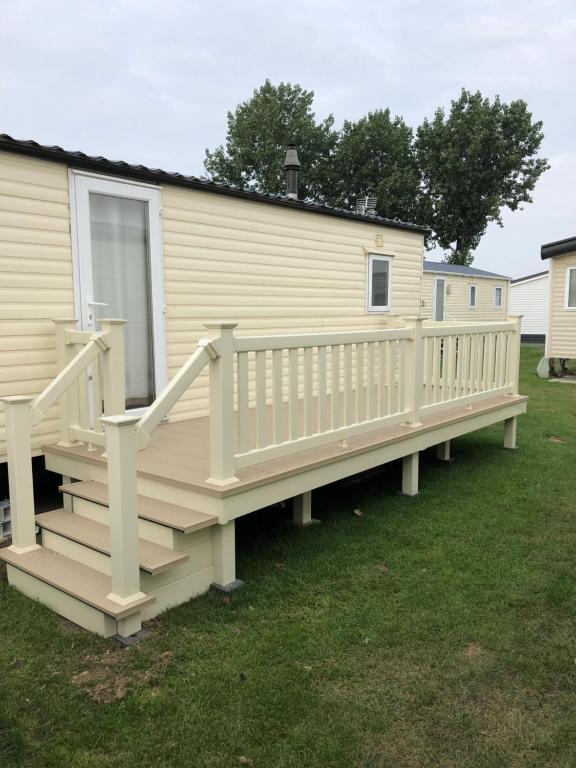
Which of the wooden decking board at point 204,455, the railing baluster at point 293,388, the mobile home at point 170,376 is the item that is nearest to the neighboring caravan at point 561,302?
the mobile home at point 170,376

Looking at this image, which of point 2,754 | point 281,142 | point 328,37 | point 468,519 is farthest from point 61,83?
A: point 2,754

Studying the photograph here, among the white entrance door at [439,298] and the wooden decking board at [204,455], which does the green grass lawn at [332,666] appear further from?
the white entrance door at [439,298]

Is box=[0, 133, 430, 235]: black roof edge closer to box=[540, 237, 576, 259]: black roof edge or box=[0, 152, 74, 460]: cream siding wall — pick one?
box=[0, 152, 74, 460]: cream siding wall

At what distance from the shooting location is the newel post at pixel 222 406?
3039 mm

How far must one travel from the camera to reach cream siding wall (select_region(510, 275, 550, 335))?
98.3 ft

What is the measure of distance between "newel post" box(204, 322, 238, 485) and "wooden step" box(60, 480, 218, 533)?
0.67 ft

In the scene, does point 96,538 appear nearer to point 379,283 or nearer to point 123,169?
point 123,169

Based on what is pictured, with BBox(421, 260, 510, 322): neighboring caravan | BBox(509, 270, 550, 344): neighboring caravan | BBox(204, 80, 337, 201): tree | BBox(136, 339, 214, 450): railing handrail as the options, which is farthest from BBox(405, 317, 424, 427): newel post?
BBox(509, 270, 550, 344): neighboring caravan

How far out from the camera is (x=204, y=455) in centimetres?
379

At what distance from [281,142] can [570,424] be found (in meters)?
24.6

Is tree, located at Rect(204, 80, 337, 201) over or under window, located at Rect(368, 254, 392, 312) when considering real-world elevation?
over

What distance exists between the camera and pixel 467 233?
28.4 meters

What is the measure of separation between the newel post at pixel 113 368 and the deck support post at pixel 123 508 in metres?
1.16

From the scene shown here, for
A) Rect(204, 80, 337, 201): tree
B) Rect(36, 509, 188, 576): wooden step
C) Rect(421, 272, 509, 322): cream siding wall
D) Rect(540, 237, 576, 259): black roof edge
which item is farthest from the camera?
Rect(204, 80, 337, 201): tree
